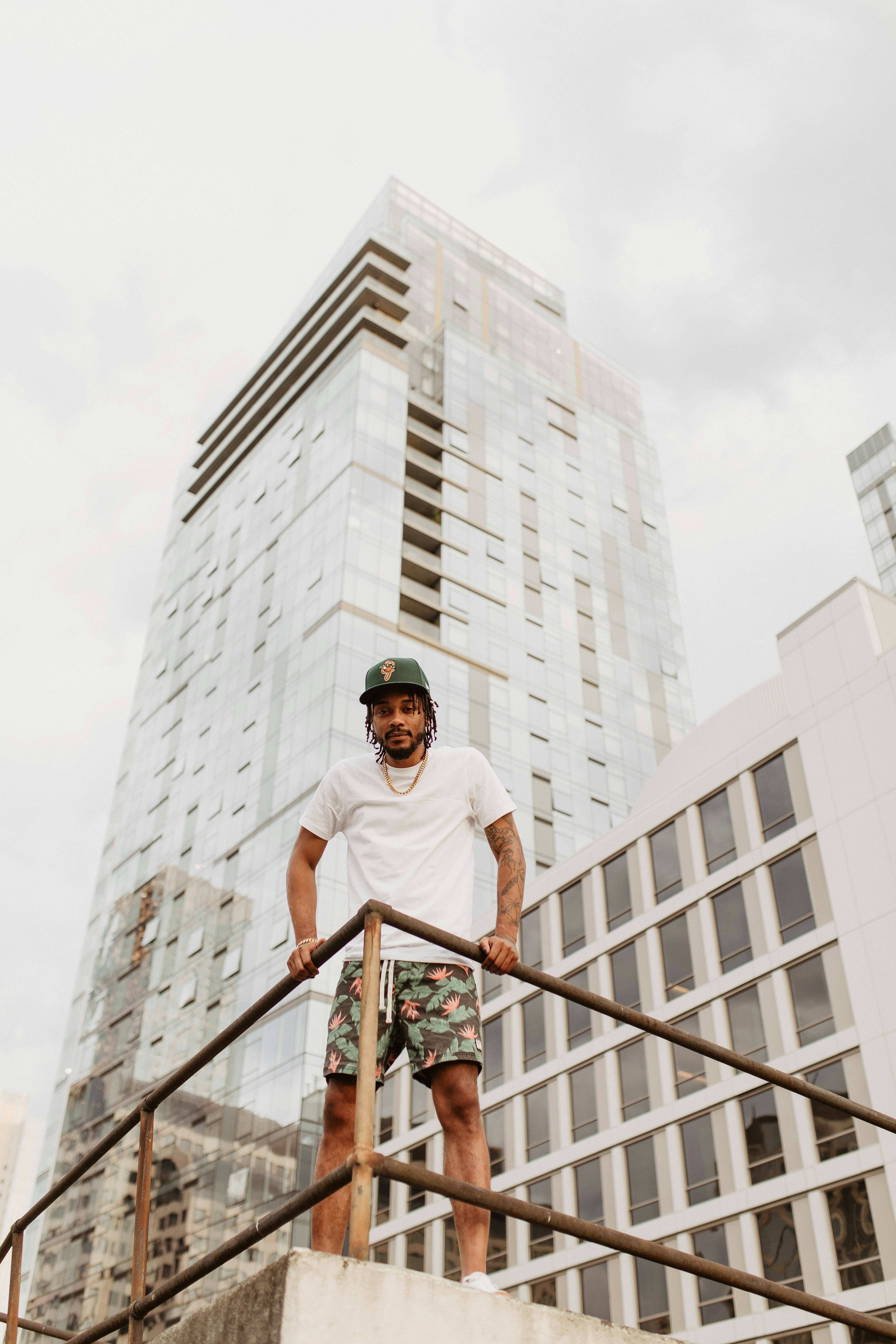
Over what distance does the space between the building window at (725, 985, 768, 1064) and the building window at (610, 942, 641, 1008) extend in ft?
10.8

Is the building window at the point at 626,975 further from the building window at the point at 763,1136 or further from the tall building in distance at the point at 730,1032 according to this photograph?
the building window at the point at 763,1136

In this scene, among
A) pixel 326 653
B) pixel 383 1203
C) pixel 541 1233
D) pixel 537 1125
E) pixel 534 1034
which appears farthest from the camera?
pixel 326 653

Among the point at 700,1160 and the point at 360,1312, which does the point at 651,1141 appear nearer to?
the point at 700,1160

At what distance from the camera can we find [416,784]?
4.04m

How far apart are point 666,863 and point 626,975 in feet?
10.6

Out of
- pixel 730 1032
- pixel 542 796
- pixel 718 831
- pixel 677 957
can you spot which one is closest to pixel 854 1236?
pixel 730 1032

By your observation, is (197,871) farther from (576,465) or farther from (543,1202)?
(576,465)

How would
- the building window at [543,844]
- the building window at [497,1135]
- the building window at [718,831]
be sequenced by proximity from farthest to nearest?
the building window at [543,844], the building window at [497,1135], the building window at [718,831]

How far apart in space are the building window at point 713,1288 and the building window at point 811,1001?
465cm

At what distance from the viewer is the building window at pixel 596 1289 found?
90.4 ft

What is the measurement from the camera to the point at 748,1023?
27281 millimetres

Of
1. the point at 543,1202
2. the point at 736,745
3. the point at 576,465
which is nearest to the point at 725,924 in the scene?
the point at 736,745

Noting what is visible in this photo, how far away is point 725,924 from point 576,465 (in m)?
41.4

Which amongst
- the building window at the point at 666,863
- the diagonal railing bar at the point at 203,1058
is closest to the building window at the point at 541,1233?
the building window at the point at 666,863
